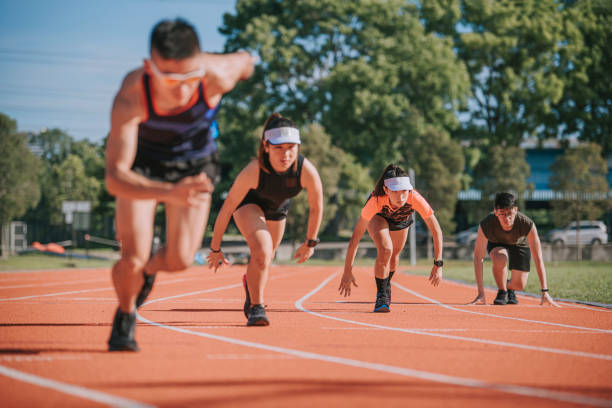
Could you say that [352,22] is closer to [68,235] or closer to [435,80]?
[435,80]

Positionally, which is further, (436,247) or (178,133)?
(436,247)

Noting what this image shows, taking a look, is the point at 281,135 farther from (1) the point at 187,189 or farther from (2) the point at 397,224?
(2) the point at 397,224

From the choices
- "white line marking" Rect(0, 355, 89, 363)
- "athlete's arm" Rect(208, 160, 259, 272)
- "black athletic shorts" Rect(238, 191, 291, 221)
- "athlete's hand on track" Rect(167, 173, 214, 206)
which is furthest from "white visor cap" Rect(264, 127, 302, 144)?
"white line marking" Rect(0, 355, 89, 363)

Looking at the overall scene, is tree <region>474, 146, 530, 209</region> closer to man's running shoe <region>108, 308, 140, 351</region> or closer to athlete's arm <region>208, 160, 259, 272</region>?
athlete's arm <region>208, 160, 259, 272</region>

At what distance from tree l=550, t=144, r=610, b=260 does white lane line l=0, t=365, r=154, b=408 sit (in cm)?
3259

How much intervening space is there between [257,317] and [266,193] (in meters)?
1.23

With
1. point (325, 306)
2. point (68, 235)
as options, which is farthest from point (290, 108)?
point (325, 306)

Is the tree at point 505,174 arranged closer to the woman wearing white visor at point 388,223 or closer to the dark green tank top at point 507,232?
the dark green tank top at point 507,232

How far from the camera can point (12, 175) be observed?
35969mm

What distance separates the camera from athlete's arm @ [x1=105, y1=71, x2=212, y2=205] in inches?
167

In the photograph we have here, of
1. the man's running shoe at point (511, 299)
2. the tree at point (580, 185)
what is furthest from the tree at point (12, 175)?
the man's running shoe at point (511, 299)

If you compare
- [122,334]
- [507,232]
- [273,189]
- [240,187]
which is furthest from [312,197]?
[507,232]

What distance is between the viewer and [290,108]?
41.2 metres

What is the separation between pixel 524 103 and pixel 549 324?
4029 cm
